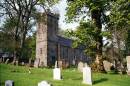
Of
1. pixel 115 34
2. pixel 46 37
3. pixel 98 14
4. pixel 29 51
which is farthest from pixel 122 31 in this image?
pixel 29 51

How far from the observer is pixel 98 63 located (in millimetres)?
28500

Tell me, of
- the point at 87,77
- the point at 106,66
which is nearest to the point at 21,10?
the point at 106,66

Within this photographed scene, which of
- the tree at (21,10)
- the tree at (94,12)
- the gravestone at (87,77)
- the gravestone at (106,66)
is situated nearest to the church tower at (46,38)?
the tree at (21,10)

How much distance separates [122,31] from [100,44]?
12.2 metres

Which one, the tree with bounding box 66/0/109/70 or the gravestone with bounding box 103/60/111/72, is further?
the gravestone with bounding box 103/60/111/72

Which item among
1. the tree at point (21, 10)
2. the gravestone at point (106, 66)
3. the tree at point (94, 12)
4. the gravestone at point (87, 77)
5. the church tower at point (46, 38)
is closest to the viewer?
the gravestone at point (87, 77)

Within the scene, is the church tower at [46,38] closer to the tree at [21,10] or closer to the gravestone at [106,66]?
the tree at [21,10]

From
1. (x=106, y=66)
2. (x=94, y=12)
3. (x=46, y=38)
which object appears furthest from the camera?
(x=46, y=38)

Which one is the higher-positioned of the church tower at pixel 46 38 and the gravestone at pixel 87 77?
the church tower at pixel 46 38

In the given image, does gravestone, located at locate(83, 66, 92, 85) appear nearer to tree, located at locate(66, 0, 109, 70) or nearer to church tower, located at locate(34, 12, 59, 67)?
tree, located at locate(66, 0, 109, 70)

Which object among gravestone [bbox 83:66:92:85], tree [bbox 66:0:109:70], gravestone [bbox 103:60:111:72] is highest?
tree [bbox 66:0:109:70]

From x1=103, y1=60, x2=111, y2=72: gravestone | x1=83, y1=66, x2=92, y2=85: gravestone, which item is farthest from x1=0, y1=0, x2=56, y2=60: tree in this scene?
x1=83, y1=66, x2=92, y2=85: gravestone

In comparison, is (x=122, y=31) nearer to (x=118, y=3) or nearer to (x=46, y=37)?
(x=118, y=3)

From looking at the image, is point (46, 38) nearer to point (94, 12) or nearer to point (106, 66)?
point (106, 66)
